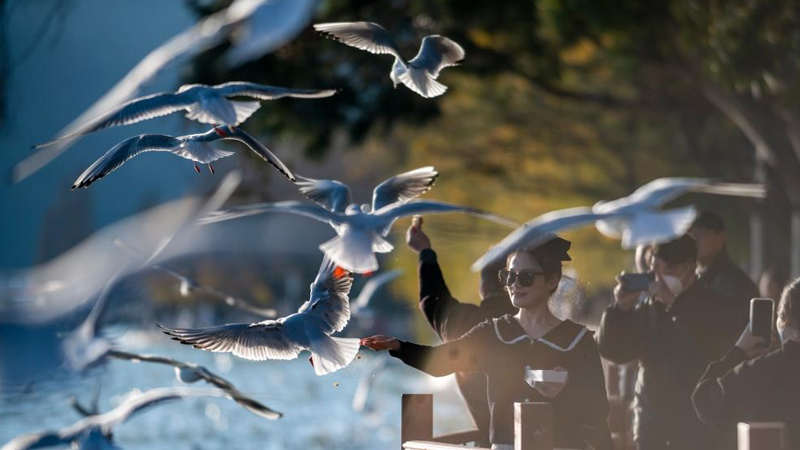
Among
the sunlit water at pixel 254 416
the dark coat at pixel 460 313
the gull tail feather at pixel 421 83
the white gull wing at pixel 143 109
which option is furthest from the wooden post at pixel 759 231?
the white gull wing at pixel 143 109

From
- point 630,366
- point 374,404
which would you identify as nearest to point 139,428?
point 374,404

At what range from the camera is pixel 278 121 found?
1628 cm

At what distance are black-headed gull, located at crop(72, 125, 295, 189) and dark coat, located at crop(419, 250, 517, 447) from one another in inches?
29.9

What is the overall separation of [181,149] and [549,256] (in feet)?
6.63

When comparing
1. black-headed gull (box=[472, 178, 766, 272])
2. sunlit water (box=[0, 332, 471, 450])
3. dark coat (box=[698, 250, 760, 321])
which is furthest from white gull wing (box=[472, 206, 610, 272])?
sunlit water (box=[0, 332, 471, 450])

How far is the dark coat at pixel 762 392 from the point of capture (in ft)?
15.7

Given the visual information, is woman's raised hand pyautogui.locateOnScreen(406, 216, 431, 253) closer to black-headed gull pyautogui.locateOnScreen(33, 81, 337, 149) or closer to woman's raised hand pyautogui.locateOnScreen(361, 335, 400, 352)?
black-headed gull pyautogui.locateOnScreen(33, 81, 337, 149)

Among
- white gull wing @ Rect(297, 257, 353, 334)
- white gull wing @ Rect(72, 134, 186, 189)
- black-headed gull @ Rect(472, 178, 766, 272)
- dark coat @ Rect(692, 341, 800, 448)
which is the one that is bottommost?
dark coat @ Rect(692, 341, 800, 448)

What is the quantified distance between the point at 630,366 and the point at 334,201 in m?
1.72

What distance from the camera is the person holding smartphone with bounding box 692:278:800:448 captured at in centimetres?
479

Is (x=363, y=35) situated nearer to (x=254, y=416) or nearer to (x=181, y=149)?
(x=181, y=149)

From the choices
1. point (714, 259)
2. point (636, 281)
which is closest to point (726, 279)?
point (714, 259)

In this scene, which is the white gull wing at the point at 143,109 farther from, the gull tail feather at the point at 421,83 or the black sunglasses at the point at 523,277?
the black sunglasses at the point at 523,277

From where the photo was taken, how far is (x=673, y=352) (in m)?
5.48
